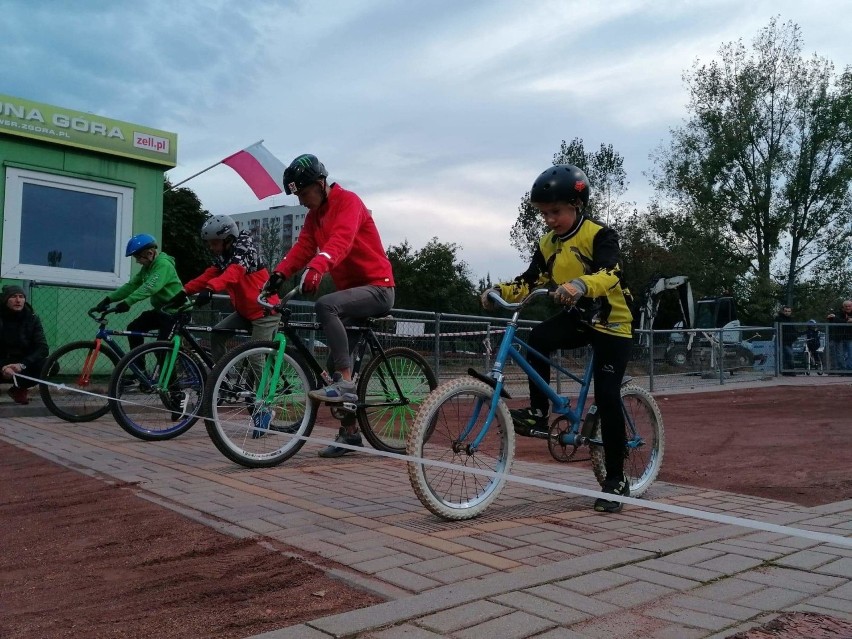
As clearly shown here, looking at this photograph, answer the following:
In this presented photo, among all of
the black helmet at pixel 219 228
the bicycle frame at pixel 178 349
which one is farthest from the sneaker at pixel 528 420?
the black helmet at pixel 219 228

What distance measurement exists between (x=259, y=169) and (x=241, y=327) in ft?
24.6

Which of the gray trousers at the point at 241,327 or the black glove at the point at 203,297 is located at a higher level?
the black glove at the point at 203,297

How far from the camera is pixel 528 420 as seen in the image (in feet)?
15.1

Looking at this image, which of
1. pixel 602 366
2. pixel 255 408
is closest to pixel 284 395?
pixel 255 408

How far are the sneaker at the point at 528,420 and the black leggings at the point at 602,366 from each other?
0.17ft

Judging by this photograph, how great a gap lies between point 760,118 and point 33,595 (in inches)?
1695

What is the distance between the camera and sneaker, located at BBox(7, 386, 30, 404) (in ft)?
28.8

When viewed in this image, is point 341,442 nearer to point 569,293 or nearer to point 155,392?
point 155,392

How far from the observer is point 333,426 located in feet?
28.5

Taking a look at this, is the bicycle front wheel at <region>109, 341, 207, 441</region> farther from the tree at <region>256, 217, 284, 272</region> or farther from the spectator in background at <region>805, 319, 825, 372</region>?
the tree at <region>256, 217, 284, 272</region>

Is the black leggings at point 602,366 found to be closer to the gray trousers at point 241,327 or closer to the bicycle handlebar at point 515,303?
the bicycle handlebar at point 515,303

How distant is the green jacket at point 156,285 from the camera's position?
7.81 meters

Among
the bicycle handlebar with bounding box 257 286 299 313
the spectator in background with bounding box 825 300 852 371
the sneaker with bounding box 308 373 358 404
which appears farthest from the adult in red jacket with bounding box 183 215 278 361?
the spectator in background with bounding box 825 300 852 371

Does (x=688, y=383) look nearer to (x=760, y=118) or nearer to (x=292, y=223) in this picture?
(x=760, y=118)
